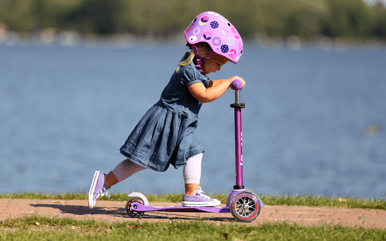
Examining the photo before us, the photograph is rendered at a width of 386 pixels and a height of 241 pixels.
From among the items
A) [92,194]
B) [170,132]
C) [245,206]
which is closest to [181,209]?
[245,206]

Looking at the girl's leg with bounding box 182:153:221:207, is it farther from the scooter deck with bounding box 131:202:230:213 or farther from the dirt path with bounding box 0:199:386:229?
the dirt path with bounding box 0:199:386:229

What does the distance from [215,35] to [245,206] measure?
1630 mm

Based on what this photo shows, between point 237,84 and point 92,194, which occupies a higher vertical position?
point 237,84

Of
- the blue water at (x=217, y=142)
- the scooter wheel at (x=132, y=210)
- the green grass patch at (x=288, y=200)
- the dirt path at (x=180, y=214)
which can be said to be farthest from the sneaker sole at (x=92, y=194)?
the blue water at (x=217, y=142)

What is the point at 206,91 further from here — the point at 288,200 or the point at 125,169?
the point at 288,200

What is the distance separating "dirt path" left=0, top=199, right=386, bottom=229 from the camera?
493 cm

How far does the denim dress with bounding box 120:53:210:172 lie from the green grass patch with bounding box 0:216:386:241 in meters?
0.62

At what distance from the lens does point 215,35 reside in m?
4.72

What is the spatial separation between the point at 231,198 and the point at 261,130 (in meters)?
22.9

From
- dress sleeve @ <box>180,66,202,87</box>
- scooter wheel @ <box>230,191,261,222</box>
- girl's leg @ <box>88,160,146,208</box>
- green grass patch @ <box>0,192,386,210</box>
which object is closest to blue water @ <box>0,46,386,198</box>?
green grass patch @ <box>0,192,386,210</box>

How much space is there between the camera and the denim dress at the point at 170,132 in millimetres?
4750

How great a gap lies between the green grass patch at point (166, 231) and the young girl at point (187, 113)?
0.37 m

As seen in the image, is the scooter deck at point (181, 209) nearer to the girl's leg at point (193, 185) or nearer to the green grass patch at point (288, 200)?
the girl's leg at point (193, 185)

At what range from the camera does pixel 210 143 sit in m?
22.4
